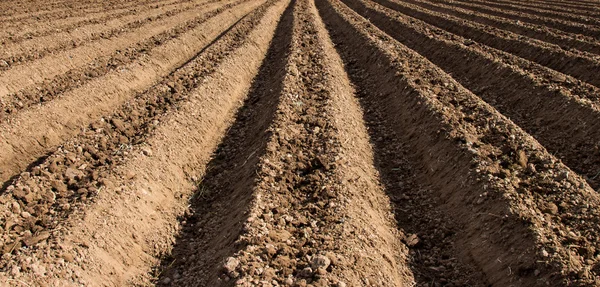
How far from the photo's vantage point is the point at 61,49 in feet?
36.4

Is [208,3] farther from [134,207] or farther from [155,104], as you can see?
[134,207]

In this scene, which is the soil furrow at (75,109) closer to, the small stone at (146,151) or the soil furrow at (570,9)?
the small stone at (146,151)

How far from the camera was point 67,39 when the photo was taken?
12.1 metres

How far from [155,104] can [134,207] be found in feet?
10.0

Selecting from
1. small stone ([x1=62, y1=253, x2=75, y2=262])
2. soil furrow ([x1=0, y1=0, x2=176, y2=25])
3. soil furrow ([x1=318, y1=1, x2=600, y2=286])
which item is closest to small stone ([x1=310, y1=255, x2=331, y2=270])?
soil furrow ([x1=318, y1=1, x2=600, y2=286])

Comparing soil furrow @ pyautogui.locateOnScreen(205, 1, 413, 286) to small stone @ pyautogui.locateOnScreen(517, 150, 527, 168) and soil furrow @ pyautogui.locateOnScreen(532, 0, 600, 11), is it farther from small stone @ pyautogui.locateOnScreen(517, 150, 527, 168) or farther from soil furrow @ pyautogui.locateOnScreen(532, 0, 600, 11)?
soil furrow @ pyautogui.locateOnScreen(532, 0, 600, 11)

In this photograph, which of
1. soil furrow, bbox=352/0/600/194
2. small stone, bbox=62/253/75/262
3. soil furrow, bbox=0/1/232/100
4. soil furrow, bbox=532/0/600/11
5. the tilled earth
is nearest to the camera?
small stone, bbox=62/253/75/262

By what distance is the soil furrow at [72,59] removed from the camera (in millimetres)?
9070

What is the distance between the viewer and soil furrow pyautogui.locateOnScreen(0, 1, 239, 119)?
7905 millimetres

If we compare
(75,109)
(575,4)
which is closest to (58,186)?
(75,109)

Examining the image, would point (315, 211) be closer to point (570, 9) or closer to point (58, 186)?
point (58, 186)

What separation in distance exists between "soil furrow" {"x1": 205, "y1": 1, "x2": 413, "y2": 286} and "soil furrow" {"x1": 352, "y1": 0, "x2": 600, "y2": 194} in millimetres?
3137

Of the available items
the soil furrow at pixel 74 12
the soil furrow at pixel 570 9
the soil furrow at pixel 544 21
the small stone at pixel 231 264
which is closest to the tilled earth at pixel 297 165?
the small stone at pixel 231 264

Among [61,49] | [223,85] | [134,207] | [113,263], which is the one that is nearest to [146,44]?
[61,49]
